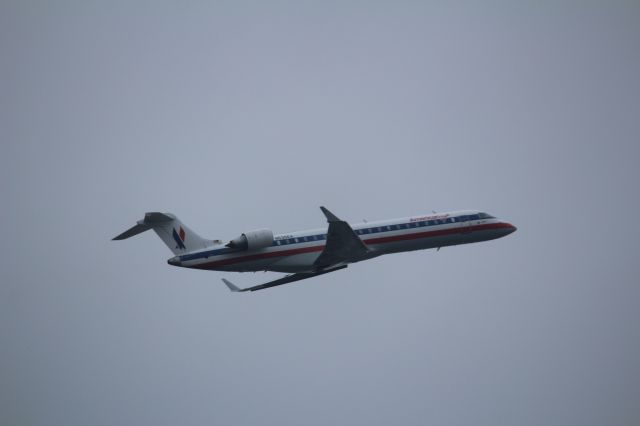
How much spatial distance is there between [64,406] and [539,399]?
91.9 m

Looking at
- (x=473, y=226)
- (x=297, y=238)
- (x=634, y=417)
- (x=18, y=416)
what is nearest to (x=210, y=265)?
(x=297, y=238)

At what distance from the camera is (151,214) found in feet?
140

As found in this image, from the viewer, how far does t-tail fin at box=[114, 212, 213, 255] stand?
4272 centimetres

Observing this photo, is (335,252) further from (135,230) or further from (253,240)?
(135,230)

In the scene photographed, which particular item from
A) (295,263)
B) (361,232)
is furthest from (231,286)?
(361,232)

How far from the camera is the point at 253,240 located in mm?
42062

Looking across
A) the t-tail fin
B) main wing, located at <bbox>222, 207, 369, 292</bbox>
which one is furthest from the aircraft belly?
the t-tail fin

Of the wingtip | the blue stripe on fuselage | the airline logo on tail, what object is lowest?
the wingtip

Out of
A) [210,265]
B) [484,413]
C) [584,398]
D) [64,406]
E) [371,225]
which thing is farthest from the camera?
[584,398]

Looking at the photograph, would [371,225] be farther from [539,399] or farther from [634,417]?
[634,417]

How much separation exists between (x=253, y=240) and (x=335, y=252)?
4.93 meters

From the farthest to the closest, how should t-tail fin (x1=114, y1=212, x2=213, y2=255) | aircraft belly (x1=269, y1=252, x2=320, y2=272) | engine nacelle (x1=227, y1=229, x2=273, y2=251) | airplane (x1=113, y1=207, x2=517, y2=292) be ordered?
aircraft belly (x1=269, y1=252, x2=320, y2=272)
t-tail fin (x1=114, y1=212, x2=213, y2=255)
airplane (x1=113, y1=207, x2=517, y2=292)
engine nacelle (x1=227, y1=229, x2=273, y2=251)

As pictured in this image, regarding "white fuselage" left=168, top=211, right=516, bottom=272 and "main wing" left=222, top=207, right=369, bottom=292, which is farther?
"white fuselage" left=168, top=211, right=516, bottom=272

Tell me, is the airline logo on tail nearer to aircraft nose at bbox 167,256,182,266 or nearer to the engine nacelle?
aircraft nose at bbox 167,256,182,266
